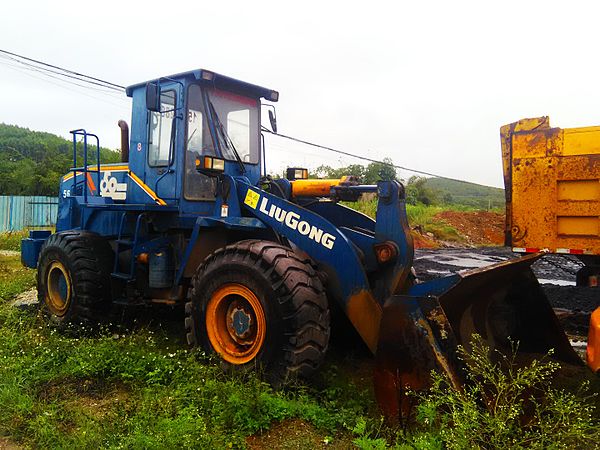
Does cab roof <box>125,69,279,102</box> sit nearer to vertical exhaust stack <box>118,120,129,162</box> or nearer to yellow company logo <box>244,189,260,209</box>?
vertical exhaust stack <box>118,120,129,162</box>

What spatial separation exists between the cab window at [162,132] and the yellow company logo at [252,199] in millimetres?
1199

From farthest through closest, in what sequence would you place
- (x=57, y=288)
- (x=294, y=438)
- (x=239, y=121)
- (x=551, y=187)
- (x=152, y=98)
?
1. (x=57, y=288)
2. (x=239, y=121)
3. (x=551, y=187)
4. (x=152, y=98)
5. (x=294, y=438)

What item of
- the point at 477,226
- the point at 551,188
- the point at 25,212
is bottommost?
the point at 25,212

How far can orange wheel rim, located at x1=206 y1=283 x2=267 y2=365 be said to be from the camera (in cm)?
432

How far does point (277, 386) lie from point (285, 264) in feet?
3.12

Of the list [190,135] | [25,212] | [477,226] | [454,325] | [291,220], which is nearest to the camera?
[454,325]

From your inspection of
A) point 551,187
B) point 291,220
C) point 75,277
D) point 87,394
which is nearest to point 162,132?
point 75,277

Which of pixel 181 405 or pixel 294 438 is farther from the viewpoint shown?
pixel 181 405

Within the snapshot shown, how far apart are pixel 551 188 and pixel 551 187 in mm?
11

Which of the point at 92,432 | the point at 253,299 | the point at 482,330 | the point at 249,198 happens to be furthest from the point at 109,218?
the point at 482,330

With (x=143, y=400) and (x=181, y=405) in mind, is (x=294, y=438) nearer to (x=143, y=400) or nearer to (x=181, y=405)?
(x=181, y=405)

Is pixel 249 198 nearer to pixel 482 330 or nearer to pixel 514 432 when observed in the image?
pixel 482 330

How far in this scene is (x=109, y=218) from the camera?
6.77m

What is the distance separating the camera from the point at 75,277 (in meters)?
5.98
